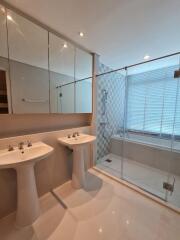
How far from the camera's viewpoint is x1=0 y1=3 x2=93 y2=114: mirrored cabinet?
1.39m

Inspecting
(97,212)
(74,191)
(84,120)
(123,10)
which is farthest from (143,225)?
(123,10)

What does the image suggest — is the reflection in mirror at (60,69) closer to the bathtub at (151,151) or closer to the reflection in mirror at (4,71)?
the reflection in mirror at (4,71)

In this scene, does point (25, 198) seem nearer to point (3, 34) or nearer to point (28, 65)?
point (28, 65)

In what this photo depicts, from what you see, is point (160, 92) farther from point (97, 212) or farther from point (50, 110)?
point (97, 212)

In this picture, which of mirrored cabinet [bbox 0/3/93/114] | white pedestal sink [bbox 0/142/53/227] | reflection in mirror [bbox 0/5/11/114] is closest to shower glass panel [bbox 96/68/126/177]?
mirrored cabinet [bbox 0/3/93/114]

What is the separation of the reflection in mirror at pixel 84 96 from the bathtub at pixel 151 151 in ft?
4.14

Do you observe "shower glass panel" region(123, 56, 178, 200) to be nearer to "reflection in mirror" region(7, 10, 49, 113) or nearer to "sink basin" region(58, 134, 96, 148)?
"sink basin" region(58, 134, 96, 148)

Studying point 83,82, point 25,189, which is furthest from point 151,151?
point 25,189

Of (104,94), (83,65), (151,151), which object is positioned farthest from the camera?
(104,94)

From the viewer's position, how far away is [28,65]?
158cm

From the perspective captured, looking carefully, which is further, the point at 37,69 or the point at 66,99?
the point at 66,99

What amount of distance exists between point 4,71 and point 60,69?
81cm

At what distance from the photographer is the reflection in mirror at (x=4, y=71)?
4.33 feet

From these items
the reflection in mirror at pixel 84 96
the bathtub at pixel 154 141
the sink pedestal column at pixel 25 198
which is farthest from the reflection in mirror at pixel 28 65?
the bathtub at pixel 154 141
